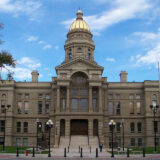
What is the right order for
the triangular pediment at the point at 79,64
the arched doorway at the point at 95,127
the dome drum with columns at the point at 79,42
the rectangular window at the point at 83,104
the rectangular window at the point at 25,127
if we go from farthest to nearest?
the dome drum with columns at the point at 79,42 → the rectangular window at the point at 25,127 → the rectangular window at the point at 83,104 → the arched doorway at the point at 95,127 → the triangular pediment at the point at 79,64

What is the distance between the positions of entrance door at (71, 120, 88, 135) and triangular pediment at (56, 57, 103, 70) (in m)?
12.0

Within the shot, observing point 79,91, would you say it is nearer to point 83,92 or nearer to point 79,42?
point 83,92

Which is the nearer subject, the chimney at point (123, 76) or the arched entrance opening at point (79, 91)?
the arched entrance opening at point (79, 91)

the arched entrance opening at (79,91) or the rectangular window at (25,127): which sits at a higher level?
the arched entrance opening at (79,91)

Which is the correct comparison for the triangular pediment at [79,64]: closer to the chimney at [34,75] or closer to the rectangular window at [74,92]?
the rectangular window at [74,92]

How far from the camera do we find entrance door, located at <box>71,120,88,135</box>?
236 feet

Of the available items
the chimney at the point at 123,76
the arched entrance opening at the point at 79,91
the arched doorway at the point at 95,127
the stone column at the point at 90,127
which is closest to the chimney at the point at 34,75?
the arched entrance opening at the point at 79,91

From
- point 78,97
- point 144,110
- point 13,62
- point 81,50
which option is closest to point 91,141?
point 78,97

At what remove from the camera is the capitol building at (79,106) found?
69.9 meters

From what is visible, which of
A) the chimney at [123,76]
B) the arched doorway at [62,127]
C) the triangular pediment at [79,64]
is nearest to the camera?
the triangular pediment at [79,64]

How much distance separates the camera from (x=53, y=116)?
7100 centimetres

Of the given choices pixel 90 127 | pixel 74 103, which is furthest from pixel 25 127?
pixel 90 127

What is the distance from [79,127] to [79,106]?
4611 millimetres

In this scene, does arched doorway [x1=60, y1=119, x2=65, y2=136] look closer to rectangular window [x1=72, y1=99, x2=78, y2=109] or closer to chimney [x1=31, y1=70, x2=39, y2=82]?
rectangular window [x1=72, y1=99, x2=78, y2=109]
